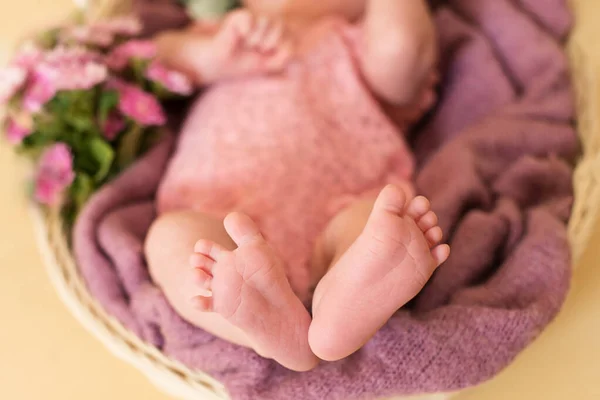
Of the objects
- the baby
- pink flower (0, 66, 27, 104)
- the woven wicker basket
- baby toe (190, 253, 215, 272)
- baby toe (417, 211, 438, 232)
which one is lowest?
the woven wicker basket

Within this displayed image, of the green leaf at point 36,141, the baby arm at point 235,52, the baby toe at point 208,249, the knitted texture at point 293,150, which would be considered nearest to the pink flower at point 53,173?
the green leaf at point 36,141

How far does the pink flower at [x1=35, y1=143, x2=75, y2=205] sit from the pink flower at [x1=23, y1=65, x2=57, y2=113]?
0.07m

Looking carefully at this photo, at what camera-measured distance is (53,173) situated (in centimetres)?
83

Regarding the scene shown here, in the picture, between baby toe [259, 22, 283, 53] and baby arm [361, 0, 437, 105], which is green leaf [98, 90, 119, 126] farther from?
baby arm [361, 0, 437, 105]

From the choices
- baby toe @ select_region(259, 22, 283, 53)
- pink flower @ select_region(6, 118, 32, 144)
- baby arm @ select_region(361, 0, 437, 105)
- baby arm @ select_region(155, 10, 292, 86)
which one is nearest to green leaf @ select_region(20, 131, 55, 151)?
pink flower @ select_region(6, 118, 32, 144)

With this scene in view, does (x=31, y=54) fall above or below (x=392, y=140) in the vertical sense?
above

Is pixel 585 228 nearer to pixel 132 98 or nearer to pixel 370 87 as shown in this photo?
pixel 370 87

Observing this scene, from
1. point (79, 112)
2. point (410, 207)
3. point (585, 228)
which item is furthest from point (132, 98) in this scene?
point (585, 228)

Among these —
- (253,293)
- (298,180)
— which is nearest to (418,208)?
(253,293)

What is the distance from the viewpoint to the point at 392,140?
0.89 m

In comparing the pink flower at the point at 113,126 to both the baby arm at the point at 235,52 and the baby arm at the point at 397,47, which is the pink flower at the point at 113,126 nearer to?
the baby arm at the point at 235,52

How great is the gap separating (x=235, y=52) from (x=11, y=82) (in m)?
0.32

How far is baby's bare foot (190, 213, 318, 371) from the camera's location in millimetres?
506

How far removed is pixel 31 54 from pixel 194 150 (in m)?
0.26
